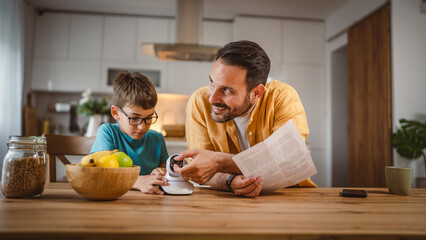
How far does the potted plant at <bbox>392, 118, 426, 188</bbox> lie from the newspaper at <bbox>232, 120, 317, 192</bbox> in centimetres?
204

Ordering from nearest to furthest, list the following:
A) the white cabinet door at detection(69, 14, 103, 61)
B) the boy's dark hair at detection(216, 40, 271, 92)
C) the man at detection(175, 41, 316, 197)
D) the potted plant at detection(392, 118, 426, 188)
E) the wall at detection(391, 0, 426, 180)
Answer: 1. the man at detection(175, 41, 316, 197)
2. the boy's dark hair at detection(216, 40, 271, 92)
3. the potted plant at detection(392, 118, 426, 188)
4. the wall at detection(391, 0, 426, 180)
5. the white cabinet door at detection(69, 14, 103, 61)

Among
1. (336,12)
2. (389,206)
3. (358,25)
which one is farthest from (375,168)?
(389,206)

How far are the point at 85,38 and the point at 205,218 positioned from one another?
389cm

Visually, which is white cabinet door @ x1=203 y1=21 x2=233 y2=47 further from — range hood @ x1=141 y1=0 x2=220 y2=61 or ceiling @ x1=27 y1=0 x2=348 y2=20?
range hood @ x1=141 y1=0 x2=220 y2=61

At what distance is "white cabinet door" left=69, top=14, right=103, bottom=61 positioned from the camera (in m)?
3.93

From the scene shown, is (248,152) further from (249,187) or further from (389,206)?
(389,206)

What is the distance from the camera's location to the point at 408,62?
281cm

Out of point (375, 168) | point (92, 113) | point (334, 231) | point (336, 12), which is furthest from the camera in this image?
point (336, 12)

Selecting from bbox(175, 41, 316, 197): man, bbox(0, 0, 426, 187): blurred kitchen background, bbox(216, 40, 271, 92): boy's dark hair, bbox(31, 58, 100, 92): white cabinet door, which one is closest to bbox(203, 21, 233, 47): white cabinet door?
bbox(0, 0, 426, 187): blurred kitchen background

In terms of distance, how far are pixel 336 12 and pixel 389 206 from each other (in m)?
3.58

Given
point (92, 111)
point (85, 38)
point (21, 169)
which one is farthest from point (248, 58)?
point (85, 38)

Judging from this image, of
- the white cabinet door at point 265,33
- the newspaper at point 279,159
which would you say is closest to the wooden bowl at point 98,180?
the newspaper at point 279,159

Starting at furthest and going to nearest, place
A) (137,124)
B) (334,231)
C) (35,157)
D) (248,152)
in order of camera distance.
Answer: (137,124) < (248,152) < (35,157) < (334,231)

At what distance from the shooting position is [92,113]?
3.31m
